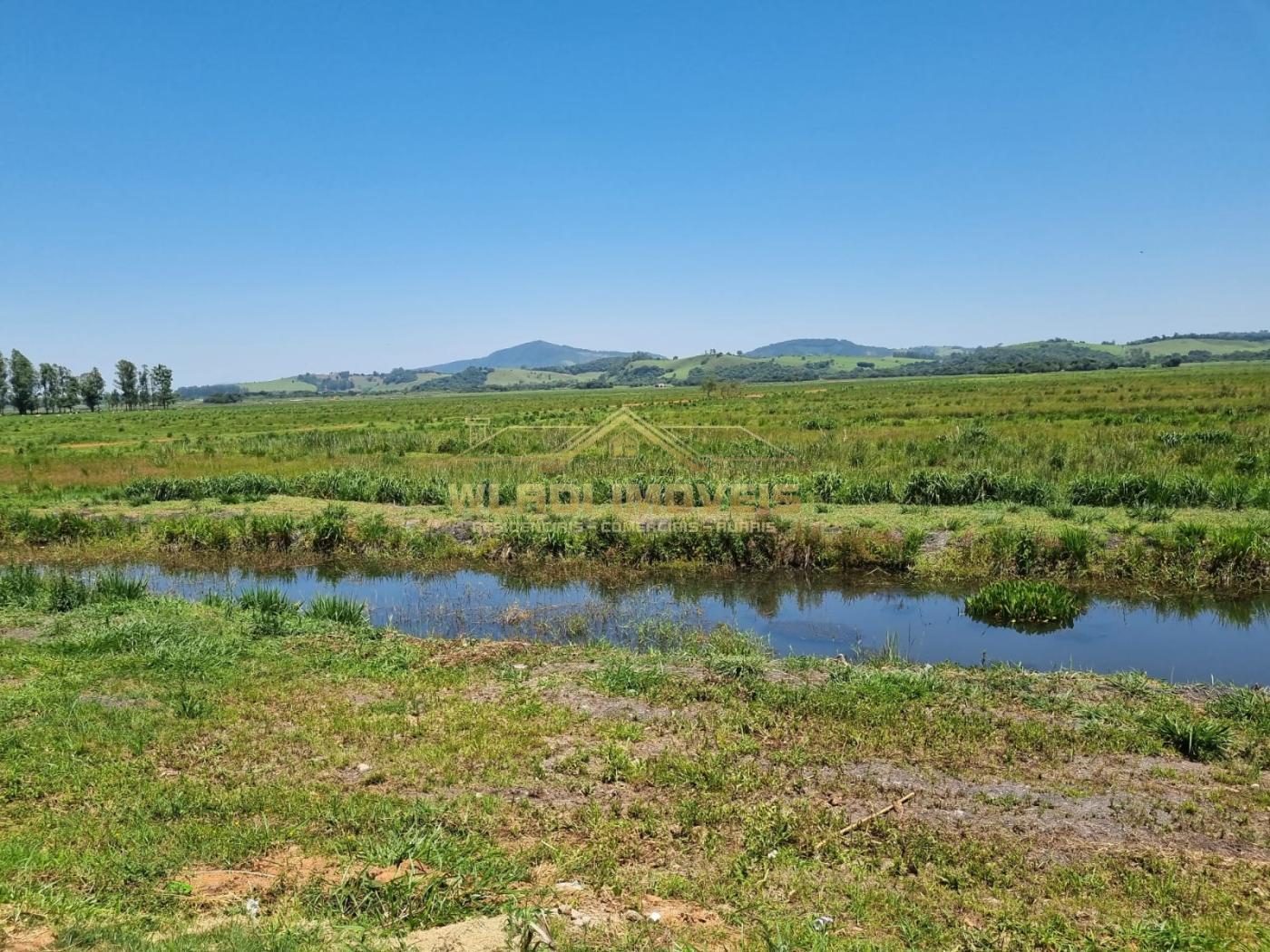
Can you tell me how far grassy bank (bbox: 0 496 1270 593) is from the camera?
44.8 feet

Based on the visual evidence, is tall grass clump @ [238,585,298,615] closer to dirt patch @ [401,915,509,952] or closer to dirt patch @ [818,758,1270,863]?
dirt patch @ [401,915,509,952]

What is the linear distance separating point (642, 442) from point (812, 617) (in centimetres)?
1870

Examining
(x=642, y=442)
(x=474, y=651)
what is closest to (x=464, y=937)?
(x=474, y=651)

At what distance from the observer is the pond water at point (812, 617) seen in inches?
425

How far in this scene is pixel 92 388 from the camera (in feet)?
386

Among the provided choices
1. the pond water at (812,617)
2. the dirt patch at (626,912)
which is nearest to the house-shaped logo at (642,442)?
the pond water at (812,617)

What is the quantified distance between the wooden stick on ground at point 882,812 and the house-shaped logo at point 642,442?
18621 millimetres

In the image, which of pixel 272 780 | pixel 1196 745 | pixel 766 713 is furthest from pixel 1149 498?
pixel 272 780

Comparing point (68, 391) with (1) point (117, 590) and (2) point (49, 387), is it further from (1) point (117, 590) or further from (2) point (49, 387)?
(1) point (117, 590)

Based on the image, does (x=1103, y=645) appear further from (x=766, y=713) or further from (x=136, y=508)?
(x=136, y=508)

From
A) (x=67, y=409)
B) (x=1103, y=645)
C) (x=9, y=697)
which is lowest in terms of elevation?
(x=1103, y=645)

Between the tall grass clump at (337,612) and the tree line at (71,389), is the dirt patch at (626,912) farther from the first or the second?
the tree line at (71,389)

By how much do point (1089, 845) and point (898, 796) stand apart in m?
1.31

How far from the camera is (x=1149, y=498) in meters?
16.8
